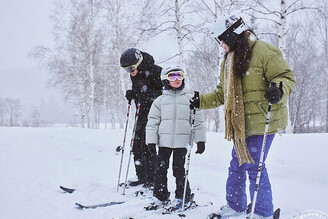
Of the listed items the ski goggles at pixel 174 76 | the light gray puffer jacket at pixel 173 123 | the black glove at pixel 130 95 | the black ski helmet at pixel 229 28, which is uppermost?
the black ski helmet at pixel 229 28

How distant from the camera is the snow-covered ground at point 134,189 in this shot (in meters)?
2.77

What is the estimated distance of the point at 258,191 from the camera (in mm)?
2252

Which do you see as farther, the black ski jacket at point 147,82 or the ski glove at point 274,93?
the black ski jacket at point 147,82

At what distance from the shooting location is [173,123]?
2.94 m

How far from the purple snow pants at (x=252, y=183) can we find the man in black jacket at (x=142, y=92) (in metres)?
1.51

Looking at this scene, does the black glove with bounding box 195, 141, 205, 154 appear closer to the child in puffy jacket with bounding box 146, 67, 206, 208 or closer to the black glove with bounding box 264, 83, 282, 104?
the child in puffy jacket with bounding box 146, 67, 206, 208

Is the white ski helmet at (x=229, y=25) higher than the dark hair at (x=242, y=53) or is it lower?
higher

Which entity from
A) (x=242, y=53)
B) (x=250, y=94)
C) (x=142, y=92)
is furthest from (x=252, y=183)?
(x=142, y=92)

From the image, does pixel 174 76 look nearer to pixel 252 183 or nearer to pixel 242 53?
pixel 242 53

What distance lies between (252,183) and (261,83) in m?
1.04

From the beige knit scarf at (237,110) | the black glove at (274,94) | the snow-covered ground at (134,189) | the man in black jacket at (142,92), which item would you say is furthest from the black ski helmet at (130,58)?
the black glove at (274,94)

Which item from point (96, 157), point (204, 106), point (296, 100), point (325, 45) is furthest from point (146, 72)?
point (325, 45)

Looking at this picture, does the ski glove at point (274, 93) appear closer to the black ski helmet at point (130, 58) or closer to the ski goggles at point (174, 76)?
the ski goggles at point (174, 76)

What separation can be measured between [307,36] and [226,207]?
23694 millimetres
